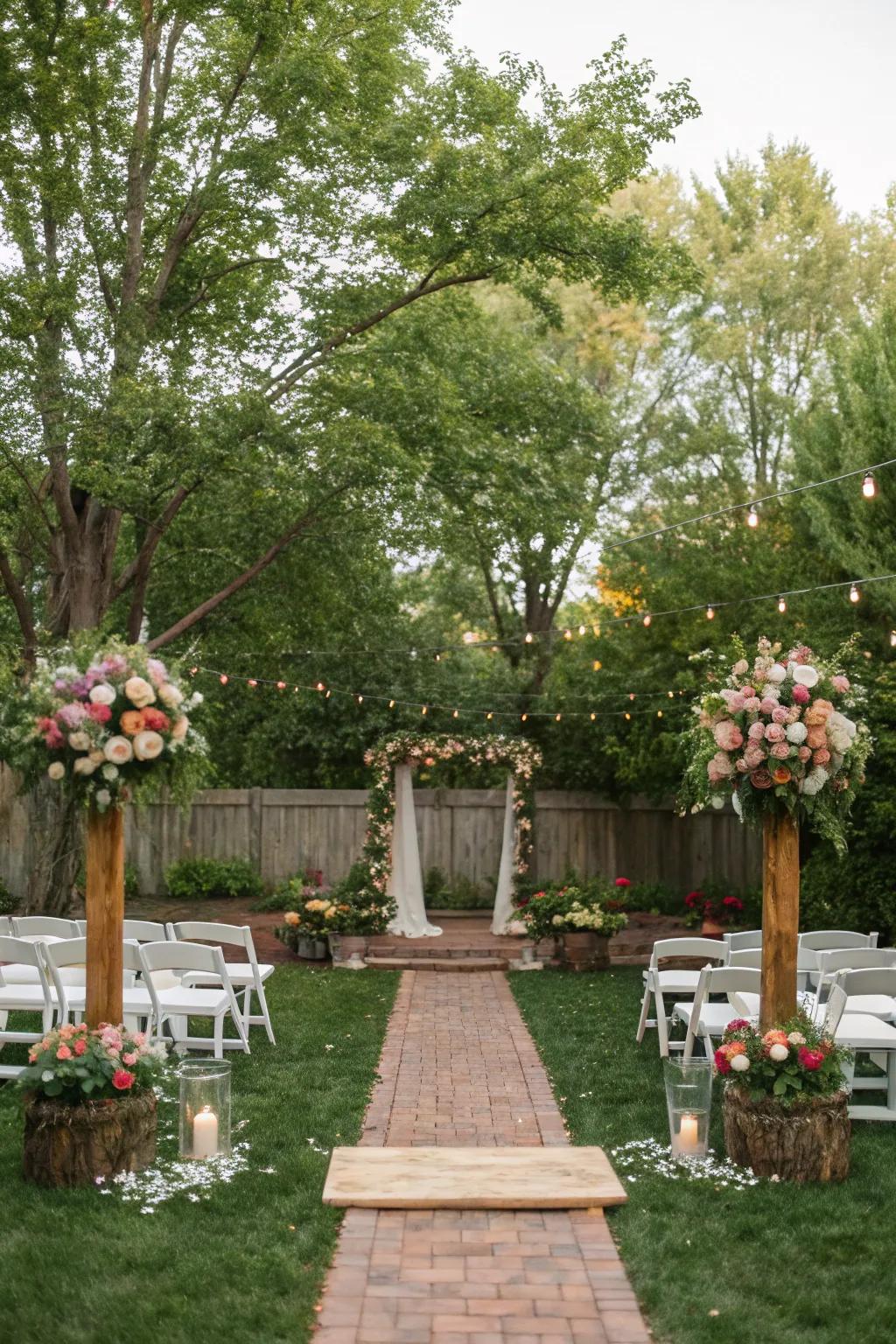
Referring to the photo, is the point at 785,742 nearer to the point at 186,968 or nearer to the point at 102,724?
the point at 102,724

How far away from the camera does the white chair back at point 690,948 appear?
9406mm

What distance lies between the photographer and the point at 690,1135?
21.8ft

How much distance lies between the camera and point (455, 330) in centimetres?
1755

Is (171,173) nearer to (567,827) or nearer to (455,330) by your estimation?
(455,330)

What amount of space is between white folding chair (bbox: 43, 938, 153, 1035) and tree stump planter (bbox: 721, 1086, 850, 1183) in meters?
3.93

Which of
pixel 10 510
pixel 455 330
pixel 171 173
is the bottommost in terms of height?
pixel 10 510

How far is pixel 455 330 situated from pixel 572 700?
555 centimetres

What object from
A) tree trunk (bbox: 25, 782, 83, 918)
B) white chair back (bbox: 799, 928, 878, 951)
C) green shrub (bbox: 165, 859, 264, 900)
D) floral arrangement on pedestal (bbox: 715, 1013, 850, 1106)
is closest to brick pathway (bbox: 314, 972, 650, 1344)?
floral arrangement on pedestal (bbox: 715, 1013, 850, 1106)

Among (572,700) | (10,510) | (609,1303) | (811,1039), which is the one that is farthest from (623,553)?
(609,1303)

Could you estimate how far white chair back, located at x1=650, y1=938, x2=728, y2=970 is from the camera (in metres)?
9.41

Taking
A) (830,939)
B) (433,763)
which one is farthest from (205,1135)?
(433,763)

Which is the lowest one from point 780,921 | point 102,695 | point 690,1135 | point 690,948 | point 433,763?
point 690,1135

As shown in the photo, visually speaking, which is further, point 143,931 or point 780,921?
Result: point 143,931

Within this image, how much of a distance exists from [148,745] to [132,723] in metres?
0.13
